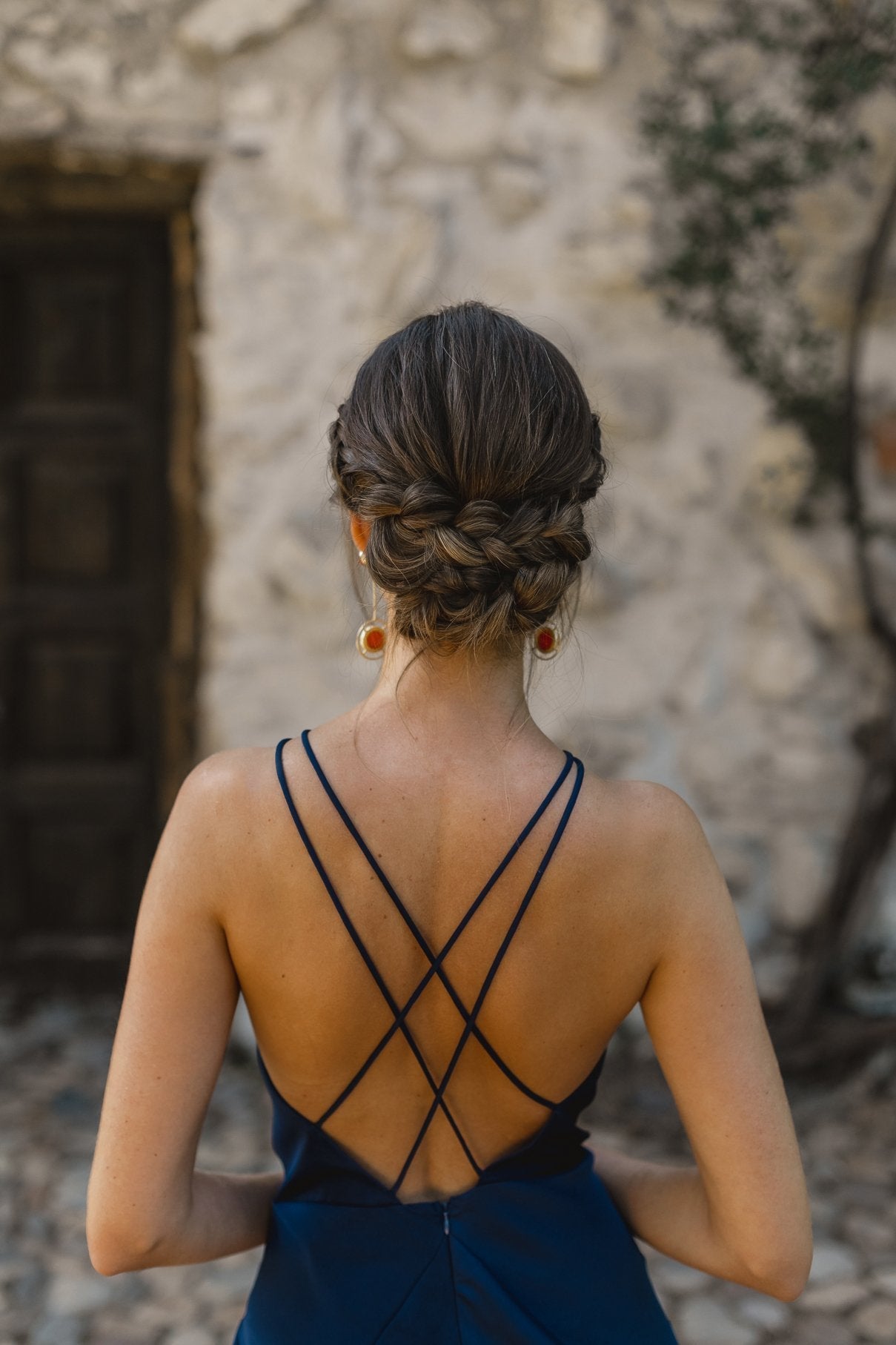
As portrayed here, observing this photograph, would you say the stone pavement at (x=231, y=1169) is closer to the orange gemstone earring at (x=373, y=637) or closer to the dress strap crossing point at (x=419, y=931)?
the dress strap crossing point at (x=419, y=931)

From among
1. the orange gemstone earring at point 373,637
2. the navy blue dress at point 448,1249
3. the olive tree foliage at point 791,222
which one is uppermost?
the olive tree foliage at point 791,222

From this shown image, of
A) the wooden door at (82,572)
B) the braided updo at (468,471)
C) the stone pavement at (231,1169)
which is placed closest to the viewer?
the braided updo at (468,471)

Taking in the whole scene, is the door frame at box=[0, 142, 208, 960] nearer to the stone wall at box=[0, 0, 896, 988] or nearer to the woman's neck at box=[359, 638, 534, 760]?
the stone wall at box=[0, 0, 896, 988]

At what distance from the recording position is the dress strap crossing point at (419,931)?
3.18 ft

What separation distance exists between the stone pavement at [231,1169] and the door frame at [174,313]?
2.45 ft

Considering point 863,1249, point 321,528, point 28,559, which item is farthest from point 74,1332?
point 28,559

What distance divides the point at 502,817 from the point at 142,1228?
0.48 m

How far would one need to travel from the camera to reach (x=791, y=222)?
297 cm

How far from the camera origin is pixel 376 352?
38.0 inches

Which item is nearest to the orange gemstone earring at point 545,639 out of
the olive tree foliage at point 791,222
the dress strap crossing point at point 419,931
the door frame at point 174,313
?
the dress strap crossing point at point 419,931

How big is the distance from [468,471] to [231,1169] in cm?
206

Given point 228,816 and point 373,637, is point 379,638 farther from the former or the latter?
point 228,816

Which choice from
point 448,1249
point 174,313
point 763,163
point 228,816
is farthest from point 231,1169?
point 763,163

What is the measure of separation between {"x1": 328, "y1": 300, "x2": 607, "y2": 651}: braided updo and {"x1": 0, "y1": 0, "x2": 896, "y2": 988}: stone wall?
185 cm
